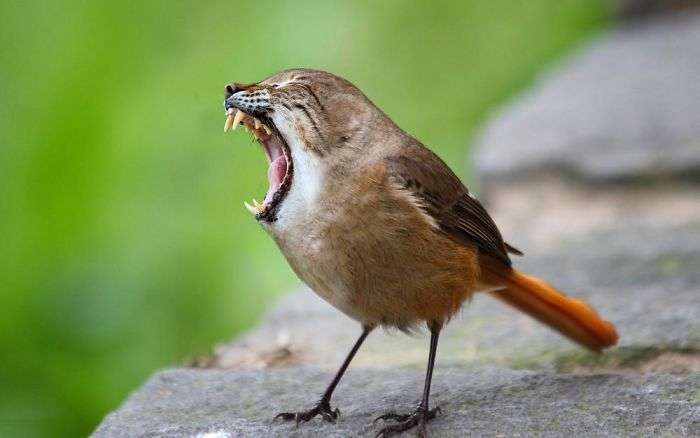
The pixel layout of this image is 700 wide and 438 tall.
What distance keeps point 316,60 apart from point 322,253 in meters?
3.57

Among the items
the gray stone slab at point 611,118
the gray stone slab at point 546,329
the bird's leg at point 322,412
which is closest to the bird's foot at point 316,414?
the bird's leg at point 322,412

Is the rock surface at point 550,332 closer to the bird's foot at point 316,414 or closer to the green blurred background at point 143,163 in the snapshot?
the bird's foot at point 316,414

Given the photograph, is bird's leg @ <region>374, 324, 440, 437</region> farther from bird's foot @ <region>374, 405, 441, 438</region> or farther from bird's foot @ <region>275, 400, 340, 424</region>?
bird's foot @ <region>275, 400, 340, 424</region>

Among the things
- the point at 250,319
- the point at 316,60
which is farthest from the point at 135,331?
the point at 316,60

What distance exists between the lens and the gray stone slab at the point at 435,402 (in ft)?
8.29

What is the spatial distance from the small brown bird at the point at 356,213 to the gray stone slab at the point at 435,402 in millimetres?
81

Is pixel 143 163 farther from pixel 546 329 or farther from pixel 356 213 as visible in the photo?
pixel 356 213

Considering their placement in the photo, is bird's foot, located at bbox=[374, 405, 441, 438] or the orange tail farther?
the orange tail

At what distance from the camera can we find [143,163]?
197 inches

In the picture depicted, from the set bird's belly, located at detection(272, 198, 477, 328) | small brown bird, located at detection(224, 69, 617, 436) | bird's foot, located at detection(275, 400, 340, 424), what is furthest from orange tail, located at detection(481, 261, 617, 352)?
bird's foot, located at detection(275, 400, 340, 424)

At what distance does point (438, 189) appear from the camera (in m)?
3.04

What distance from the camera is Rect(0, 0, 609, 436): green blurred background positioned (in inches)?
165

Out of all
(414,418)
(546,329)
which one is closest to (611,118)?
(546,329)

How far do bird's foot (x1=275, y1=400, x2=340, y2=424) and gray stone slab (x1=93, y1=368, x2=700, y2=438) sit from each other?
0.7 inches
